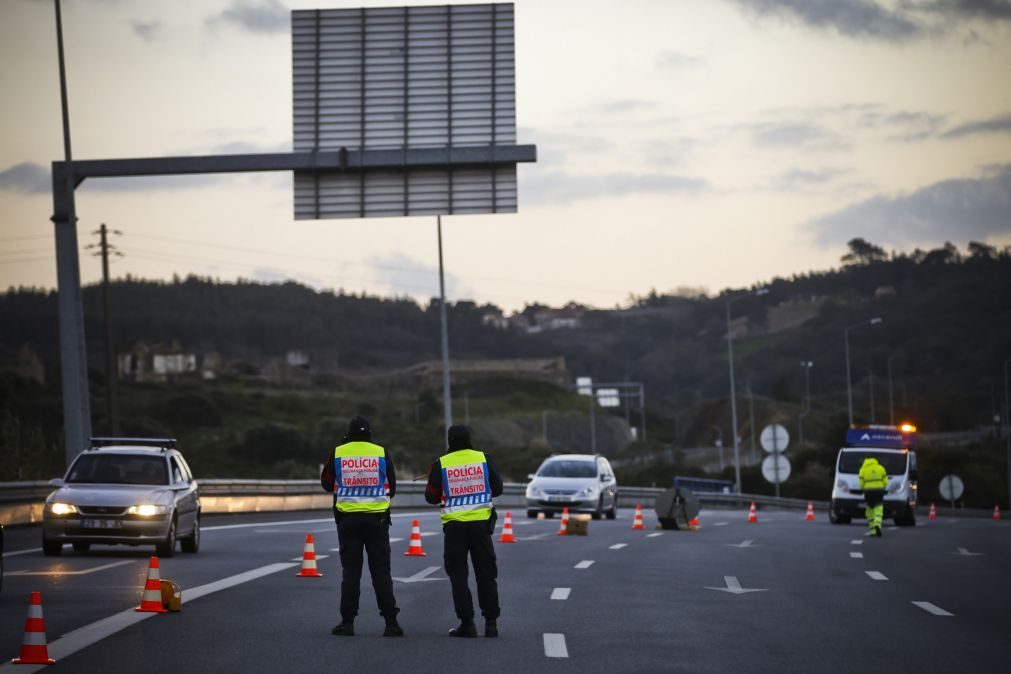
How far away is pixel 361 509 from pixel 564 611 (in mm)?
3188

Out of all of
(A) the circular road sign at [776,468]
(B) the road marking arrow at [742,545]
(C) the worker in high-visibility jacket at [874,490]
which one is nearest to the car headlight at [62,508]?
(B) the road marking arrow at [742,545]

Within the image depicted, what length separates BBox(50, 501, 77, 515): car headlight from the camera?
942 inches

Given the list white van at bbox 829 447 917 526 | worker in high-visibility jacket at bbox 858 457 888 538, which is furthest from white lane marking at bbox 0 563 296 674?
white van at bbox 829 447 917 526

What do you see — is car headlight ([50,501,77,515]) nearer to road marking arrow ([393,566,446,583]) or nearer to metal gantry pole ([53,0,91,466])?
metal gantry pole ([53,0,91,466])

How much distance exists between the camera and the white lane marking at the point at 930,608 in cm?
1761

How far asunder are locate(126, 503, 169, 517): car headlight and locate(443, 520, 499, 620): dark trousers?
406 inches

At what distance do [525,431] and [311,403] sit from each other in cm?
1761

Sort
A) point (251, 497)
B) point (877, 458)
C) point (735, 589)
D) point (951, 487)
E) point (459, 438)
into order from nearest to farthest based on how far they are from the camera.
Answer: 1. point (459, 438)
2. point (735, 589)
3. point (877, 458)
4. point (251, 497)
5. point (951, 487)

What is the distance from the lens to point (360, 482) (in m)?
14.8

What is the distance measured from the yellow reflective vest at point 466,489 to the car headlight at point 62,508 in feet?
34.9

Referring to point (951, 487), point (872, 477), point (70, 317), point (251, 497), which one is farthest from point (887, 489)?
point (951, 487)

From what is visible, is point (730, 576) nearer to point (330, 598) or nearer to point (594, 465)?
point (330, 598)

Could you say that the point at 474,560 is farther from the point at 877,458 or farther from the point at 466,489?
the point at 877,458

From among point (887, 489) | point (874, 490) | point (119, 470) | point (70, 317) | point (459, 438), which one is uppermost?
point (70, 317)
